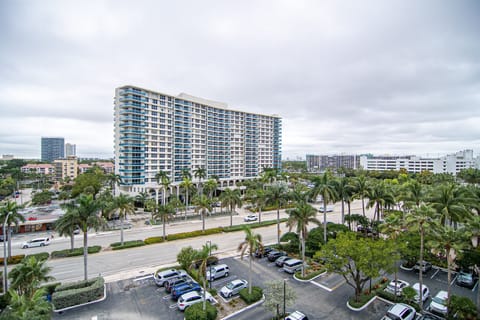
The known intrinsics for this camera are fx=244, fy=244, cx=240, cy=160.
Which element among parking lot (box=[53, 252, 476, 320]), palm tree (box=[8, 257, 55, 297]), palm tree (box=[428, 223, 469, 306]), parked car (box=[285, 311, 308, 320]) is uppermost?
palm tree (box=[428, 223, 469, 306])

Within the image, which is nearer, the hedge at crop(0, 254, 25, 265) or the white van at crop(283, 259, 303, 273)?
the white van at crop(283, 259, 303, 273)

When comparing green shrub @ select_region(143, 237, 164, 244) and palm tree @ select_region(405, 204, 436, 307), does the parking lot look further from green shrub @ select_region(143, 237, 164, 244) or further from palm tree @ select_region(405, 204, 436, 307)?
green shrub @ select_region(143, 237, 164, 244)

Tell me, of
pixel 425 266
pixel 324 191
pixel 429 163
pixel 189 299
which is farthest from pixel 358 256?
pixel 429 163

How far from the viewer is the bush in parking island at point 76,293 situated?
2272 cm

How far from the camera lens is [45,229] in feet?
163

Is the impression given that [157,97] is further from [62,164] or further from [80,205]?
[62,164]

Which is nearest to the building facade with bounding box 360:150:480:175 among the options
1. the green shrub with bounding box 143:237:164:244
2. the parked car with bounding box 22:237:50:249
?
the green shrub with bounding box 143:237:164:244

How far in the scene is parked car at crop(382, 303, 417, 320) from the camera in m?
20.3

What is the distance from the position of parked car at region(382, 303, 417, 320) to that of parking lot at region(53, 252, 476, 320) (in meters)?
1.03

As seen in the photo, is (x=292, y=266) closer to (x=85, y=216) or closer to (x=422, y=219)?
(x=422, y=219)

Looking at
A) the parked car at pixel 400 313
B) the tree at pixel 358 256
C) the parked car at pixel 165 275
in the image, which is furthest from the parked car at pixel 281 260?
the parked car at pixel 400 313

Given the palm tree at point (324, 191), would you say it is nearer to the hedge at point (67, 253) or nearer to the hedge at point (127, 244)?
the hedge at point (127, 244)

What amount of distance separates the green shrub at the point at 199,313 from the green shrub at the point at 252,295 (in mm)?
3479

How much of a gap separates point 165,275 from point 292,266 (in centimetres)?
1513
